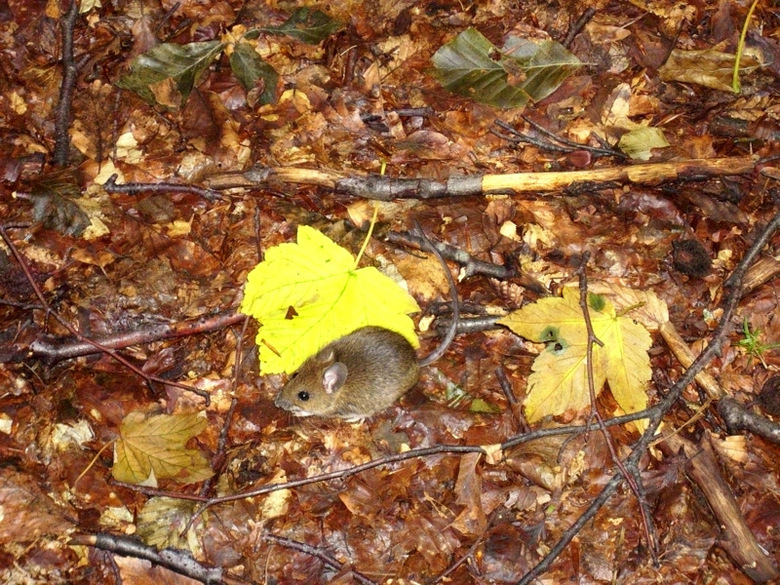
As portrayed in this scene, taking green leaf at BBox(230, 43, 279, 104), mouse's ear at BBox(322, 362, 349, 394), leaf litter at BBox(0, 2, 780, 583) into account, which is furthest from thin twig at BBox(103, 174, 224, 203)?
mouse's ear at BBox(322, 362, 349, 394)

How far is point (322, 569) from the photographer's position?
328 cm

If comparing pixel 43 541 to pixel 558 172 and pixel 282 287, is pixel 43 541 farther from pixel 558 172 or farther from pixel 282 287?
pixel 558 172

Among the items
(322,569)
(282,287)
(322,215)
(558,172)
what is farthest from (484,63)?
(322,569)

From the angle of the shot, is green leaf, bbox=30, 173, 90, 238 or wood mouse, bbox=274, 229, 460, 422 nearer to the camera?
wood mouse, bbox=274, 229, 460, 422

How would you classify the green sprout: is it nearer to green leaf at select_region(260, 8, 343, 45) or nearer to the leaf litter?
the leaf litter

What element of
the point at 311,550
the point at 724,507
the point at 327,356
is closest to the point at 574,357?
the point at 724,507

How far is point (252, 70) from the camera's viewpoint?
13.8 ft

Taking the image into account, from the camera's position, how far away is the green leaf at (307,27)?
14.1 feet

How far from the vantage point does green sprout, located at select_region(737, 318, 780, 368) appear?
3.59 meters

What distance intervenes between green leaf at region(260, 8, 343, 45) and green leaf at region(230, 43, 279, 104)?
237mm

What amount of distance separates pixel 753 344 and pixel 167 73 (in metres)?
4.26

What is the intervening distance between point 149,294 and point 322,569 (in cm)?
198

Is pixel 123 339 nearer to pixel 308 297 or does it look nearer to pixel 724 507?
pixel 308 297

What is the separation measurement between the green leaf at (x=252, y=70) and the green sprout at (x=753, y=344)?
3550 mm
